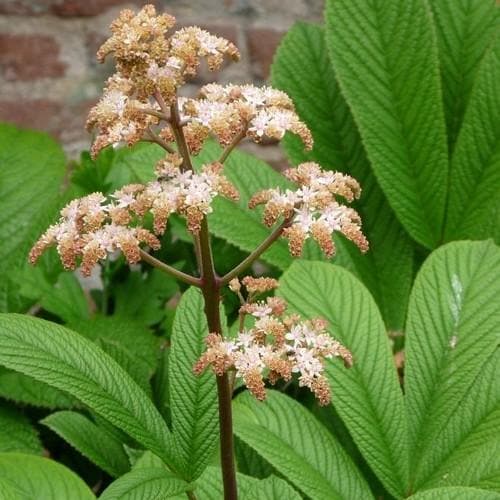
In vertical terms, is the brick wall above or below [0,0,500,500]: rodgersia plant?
above

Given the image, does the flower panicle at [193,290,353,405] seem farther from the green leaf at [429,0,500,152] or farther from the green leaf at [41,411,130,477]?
the green leaf at [429,0,500,152]

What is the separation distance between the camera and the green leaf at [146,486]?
0.57 meters

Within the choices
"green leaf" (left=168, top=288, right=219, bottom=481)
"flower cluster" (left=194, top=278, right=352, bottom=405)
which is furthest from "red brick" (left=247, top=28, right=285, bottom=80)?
"flower cluster" (left=194, top=278, right=352, bottom=405)

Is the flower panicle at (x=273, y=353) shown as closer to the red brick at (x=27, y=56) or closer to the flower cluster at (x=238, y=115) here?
the flower cluster at (x=238, y=115)

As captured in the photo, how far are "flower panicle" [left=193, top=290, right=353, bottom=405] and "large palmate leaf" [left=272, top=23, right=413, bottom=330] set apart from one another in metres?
0.39

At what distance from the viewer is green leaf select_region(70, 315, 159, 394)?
2.55 feet

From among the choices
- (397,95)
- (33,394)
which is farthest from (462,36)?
(33,394)

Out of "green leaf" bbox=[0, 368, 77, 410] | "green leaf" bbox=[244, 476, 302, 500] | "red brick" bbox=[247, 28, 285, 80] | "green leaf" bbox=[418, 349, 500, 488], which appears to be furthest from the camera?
"red brick" bbox=[247, 28, 285, 80]

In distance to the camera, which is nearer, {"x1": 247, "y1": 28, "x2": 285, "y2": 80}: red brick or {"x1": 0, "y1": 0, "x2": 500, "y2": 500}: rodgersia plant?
{"x1": 0, "y1": 0, "x2": 500, "y2": 500}: rodgersia plant

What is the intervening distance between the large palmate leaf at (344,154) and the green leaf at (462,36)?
108mm

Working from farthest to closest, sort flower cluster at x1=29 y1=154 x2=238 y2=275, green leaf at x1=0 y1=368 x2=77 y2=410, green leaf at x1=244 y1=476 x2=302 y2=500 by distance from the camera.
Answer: green leaf at x1=0 y1=368 x2=77 y2=410
green leaf at x1=244 y1=476 x2=302 y2=500
flower cluster at x1=29 y1=154 x2=238 y2=275

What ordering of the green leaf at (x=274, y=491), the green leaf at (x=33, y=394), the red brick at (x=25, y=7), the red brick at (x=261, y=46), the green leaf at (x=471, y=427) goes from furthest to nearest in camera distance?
the red brick at (x=261, y=46), the red brick at (x=25, y=7), the green leaf at (x=33, y=394), the green leaf at (x=471, y=427), the green leaf at (x=274, y=491)

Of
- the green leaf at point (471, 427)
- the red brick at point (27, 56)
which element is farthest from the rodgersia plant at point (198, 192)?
the red brick at point (27, 56)

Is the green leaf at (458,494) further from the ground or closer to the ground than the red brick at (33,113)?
closer to the ground
